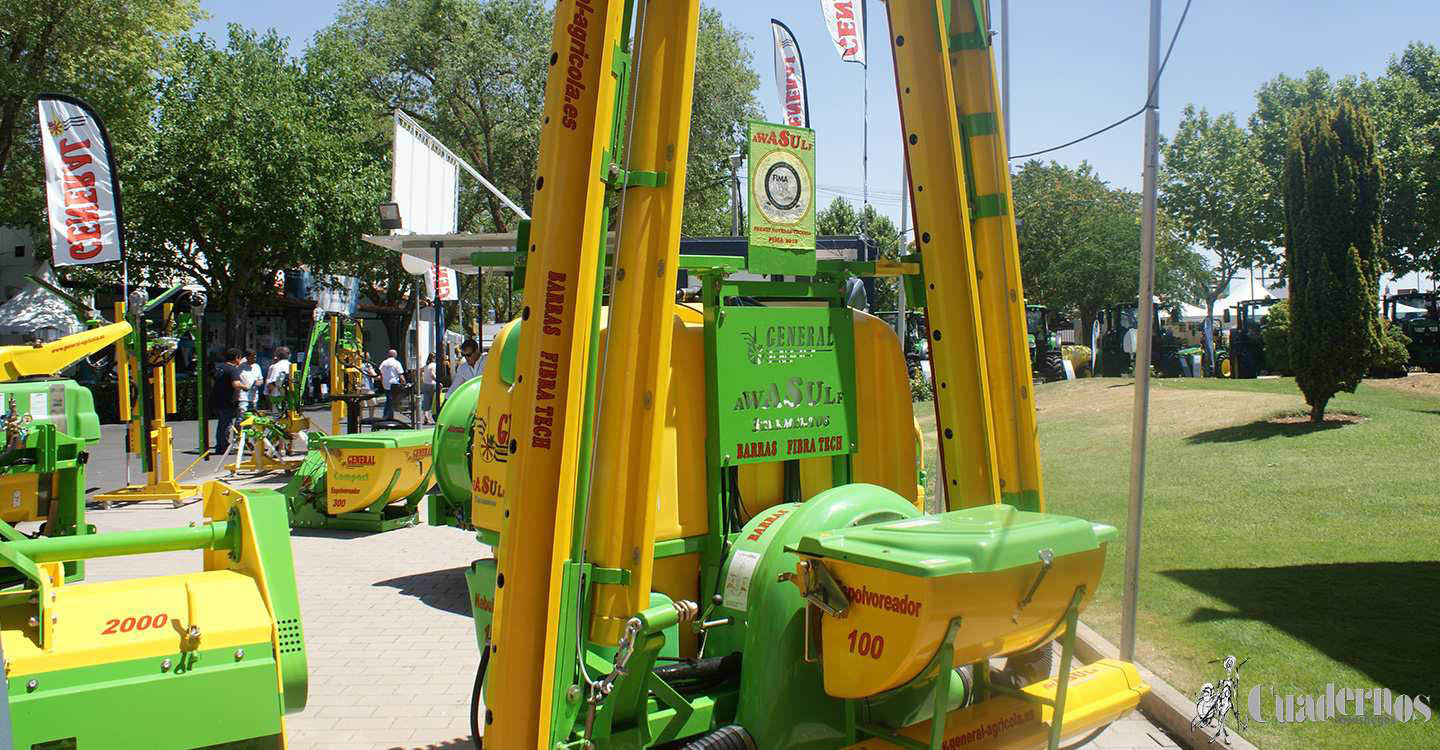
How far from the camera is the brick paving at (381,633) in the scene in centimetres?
519

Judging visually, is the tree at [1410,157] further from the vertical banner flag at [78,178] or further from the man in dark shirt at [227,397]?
the vertical banner flag at [78,178]

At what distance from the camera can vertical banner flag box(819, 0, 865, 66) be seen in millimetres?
13328

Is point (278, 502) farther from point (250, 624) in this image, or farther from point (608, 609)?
point (608, 609)

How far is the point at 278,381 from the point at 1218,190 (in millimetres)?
33987

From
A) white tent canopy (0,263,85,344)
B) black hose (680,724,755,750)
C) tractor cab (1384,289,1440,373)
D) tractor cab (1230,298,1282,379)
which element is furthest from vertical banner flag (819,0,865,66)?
white tent canopy (0,263,85,344)

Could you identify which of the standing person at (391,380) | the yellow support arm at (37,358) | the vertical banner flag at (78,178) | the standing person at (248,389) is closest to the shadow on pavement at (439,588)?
the yellow support arm at (37,358)

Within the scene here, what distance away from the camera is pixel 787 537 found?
3406 millimetres

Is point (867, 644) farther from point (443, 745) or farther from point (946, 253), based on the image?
point (443, 745)

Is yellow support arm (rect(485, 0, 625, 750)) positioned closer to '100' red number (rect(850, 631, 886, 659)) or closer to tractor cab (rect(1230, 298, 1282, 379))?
'100' red number (rect(850, 631, 886, 659))

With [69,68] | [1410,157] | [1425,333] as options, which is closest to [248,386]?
[69,68]

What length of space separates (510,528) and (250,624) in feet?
4.04

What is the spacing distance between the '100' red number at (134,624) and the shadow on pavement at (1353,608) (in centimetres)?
553

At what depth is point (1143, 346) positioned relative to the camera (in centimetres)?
559

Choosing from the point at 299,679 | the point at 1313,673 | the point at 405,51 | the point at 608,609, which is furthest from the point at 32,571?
the point at 405,51
